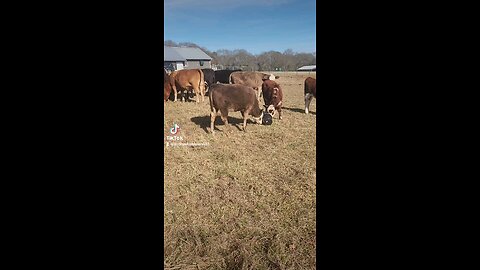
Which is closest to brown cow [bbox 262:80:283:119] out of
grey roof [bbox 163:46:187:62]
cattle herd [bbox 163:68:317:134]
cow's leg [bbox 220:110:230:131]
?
cattle herd [bbox 163:68:317:134]

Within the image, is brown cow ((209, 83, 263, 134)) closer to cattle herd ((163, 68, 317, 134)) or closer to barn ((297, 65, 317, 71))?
cattle herd ((163, 68, 317, 134))

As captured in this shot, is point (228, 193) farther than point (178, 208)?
Yes

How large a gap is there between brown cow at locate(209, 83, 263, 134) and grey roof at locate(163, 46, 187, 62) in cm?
138

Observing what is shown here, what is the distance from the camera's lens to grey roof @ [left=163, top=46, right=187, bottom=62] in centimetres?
112

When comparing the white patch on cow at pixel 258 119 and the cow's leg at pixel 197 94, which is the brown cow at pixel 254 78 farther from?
the cow's leg at pixel 197 94

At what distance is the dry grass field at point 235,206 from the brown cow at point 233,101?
3.01 ft

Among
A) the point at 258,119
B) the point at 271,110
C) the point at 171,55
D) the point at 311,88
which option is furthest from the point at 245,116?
the point at 171,55

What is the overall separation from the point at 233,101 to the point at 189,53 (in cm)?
180
